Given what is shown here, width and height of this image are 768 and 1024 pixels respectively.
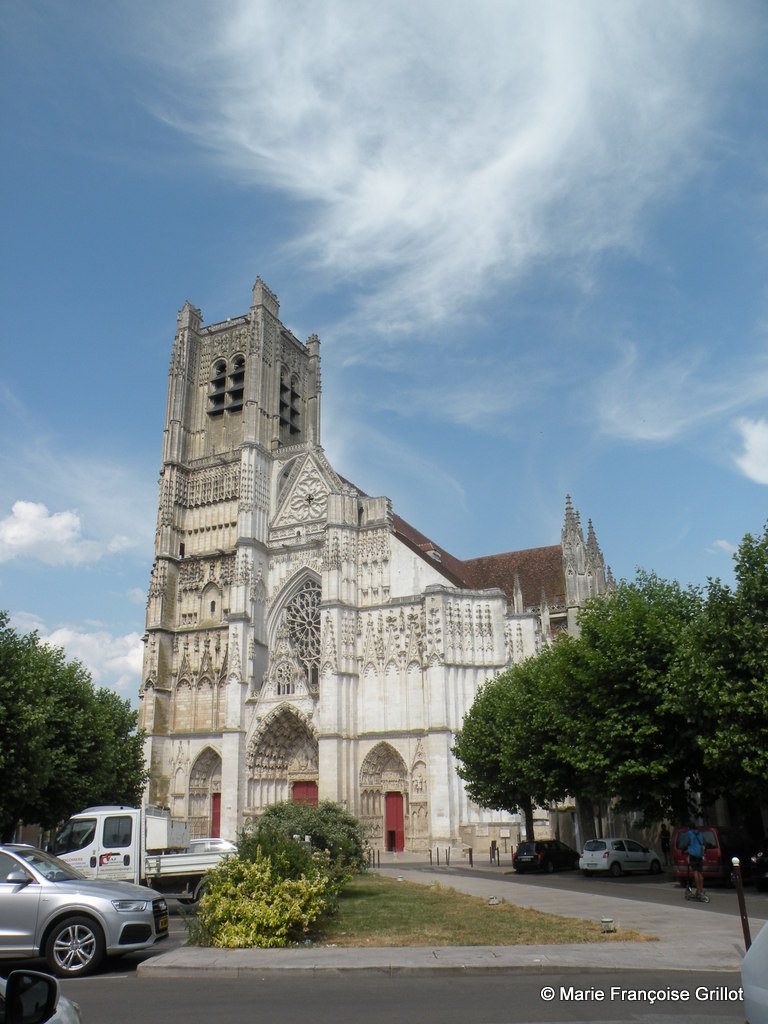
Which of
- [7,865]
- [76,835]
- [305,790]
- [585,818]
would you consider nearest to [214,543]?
[305,790]

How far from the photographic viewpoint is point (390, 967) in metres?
9.02

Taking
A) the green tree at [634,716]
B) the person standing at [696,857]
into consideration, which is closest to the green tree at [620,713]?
the green tree at [634,716]

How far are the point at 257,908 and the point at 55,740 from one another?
18.1 meters

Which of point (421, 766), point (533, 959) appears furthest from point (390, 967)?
point (421, 766)

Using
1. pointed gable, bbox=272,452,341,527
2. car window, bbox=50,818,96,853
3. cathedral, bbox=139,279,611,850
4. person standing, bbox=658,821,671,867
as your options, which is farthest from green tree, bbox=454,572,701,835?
pointed gable, bbox=272,452,341,527

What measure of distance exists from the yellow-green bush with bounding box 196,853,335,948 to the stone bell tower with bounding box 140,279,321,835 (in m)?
29.3

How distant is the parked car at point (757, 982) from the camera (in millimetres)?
3097

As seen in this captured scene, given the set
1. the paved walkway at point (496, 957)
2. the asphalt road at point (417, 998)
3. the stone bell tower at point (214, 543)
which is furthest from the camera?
the stone bell tower at point (214, 543)

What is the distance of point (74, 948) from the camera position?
9219mm

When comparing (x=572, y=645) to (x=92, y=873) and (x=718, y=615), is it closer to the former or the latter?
(x=718, y=615)

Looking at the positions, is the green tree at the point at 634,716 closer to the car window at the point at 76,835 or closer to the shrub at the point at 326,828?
the shrub at the point at 326,828

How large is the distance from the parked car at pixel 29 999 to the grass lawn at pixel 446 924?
876cm

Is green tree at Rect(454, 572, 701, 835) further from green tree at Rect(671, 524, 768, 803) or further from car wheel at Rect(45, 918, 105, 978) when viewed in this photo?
car wheel at Rect(45, 918, 105, 978)

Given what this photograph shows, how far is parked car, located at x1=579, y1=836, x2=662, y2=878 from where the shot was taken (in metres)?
23.5
